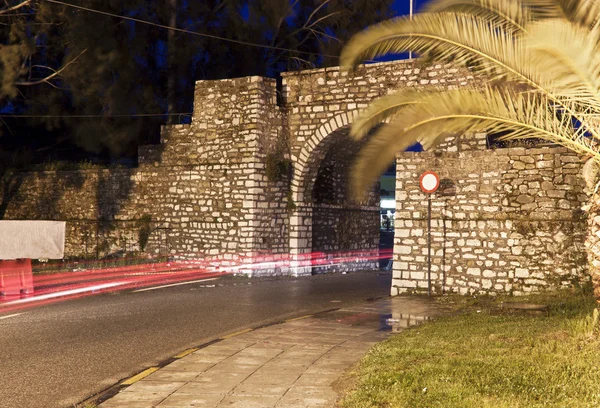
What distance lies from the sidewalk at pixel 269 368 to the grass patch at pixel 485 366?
40 centimetres

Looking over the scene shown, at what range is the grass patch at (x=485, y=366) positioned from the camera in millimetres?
5816

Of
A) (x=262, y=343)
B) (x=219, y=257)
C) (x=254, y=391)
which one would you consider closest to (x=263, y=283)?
(x=219, y=257)

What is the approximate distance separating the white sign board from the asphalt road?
5.69ft

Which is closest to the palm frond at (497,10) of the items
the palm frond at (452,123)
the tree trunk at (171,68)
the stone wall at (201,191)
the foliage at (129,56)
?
the palm frond at (452,123)

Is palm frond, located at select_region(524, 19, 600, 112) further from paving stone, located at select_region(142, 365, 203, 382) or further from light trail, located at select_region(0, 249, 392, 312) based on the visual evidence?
light trail, located at select_region(0, 249, 392, 312)

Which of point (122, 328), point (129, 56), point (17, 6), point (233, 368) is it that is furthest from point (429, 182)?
point (17, 6)

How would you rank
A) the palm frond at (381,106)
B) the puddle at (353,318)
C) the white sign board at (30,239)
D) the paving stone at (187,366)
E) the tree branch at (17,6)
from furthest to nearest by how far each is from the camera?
the tree branch at (17,6) → the white sign board at (30,239) → the puddle at (353,318) → the palm frond at (381,106) → the paving stone at (187,366)

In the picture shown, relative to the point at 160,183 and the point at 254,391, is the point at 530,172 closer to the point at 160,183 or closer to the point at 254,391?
the point at 254,391

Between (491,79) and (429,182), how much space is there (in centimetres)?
484

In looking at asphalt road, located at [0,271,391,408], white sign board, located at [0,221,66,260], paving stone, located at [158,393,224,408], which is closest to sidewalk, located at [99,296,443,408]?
paving stone, located at [158,393,224,408]

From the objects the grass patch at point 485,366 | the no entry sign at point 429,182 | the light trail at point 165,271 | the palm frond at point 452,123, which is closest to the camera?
the grass patch at point 485,366

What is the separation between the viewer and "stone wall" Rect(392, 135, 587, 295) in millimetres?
13000

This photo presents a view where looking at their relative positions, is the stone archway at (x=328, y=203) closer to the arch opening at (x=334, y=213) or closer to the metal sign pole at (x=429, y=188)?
the arch opening at (x=334, y=213)

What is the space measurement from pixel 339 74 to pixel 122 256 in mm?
9041
